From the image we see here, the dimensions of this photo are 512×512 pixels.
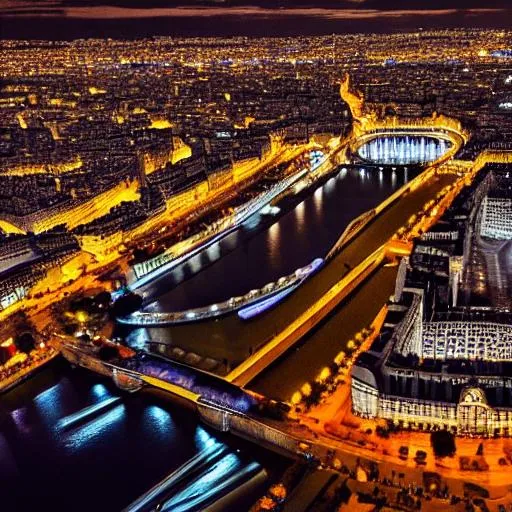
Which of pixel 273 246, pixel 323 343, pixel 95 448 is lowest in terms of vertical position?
pixel 95 448

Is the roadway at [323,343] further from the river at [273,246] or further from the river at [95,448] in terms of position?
the river at [273,246]

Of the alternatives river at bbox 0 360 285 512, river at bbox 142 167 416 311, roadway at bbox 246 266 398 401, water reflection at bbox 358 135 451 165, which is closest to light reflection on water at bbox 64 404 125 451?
river at bbox 0 360 285 512

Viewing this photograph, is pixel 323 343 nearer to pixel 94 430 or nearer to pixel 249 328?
pixel 249 328

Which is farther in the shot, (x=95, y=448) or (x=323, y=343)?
(x=323, y=343)

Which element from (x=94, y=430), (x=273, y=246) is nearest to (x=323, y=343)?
(x=94, y=430)

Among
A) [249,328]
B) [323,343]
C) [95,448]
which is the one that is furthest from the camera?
[249,328]

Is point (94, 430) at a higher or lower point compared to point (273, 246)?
lower

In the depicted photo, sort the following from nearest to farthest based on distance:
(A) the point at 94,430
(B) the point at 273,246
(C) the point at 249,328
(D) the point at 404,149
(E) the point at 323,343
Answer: (A) the point at 94,430
(E) the point at 323,343
(C) the point at 249,328
(B) the point at 273,246
(D) the point at 404,149

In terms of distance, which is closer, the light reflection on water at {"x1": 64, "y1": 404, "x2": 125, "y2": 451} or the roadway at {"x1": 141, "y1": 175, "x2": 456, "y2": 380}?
the light reflection on water at {"x1": 64, "y1": 404, "x2": 125, "y2": 451}

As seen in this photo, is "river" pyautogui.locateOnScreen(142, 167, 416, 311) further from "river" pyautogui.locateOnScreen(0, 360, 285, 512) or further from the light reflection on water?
the light reflection on water

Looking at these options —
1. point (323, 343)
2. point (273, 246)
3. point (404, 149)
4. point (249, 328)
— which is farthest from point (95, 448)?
point (404, 149)

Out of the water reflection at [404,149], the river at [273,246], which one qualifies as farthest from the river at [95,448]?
the water reflection at [404,149]

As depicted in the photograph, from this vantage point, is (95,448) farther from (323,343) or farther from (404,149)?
(404,149)

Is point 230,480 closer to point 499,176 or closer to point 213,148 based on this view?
point 499,176
